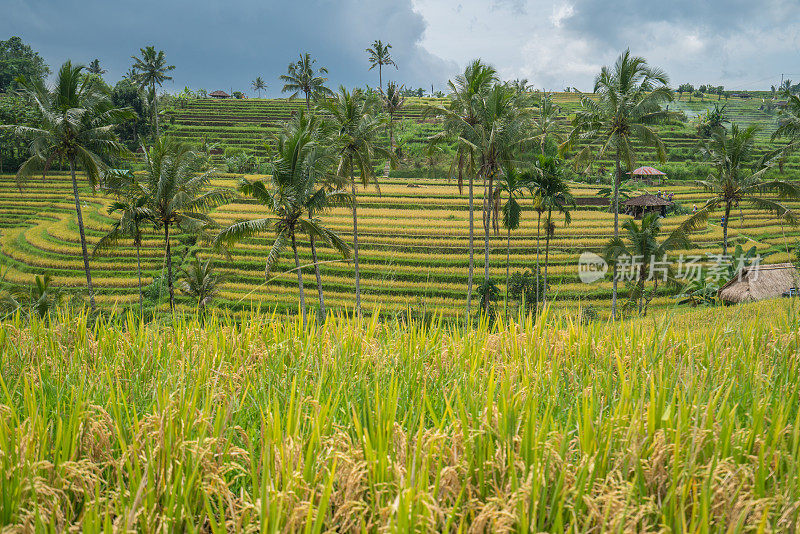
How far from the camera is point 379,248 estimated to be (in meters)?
29.5

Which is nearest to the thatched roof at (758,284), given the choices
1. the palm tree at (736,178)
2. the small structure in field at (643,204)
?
the palm tree at (736,178)

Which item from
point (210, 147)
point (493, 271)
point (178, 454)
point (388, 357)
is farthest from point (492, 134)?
point (210, 147)

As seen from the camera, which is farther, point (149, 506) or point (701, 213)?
point (701, 213)

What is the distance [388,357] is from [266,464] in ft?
4.97

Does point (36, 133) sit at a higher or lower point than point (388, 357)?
higher

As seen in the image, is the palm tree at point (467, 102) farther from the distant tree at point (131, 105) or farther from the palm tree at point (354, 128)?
the distant tree at point (131, 105)

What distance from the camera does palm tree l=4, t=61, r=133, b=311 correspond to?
17078mm

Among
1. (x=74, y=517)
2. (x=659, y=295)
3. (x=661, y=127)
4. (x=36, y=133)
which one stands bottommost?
(x=659, y=295)

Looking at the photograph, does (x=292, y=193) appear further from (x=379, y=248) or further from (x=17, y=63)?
(x=17, y=63)

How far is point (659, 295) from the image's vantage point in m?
25.2

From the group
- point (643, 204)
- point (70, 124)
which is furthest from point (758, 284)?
point (70, 124)

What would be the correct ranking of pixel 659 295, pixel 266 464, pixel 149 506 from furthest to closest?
pixel 659 295 → pixel 149 506 → pixel 266 464

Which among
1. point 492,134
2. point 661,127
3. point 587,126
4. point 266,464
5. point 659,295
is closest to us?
point 266,464

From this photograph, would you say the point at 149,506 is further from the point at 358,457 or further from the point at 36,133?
the point at 36,133
